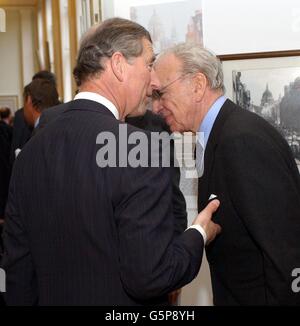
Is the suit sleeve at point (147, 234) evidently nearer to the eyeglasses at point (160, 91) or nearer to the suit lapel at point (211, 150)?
the suit lapel at point (211, 150)

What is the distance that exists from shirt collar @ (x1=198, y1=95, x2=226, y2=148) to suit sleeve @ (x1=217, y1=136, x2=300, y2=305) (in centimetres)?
31

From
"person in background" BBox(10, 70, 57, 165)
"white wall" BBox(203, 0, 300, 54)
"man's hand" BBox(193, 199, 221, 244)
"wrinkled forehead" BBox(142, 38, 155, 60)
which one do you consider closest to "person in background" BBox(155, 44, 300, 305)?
"man's hand" BBox(193, 199, 221, 244)

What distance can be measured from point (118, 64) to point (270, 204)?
A: 74cm

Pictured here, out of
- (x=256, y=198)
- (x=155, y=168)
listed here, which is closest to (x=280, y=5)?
(x=256, y=198)

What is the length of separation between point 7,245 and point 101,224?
1.61ft

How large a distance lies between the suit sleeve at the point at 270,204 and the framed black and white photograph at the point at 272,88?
1400mm

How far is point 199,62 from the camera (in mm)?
2537

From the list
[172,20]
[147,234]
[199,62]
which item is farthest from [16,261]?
[172,20]

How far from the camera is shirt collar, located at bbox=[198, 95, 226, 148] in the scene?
247 cm

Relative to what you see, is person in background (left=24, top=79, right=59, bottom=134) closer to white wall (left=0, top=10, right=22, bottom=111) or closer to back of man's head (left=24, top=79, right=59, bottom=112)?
back of man's head (left=24, top=79, right=59, bottom=112)

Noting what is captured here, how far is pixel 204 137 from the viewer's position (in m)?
2.51

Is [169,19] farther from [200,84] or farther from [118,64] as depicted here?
[118,64]

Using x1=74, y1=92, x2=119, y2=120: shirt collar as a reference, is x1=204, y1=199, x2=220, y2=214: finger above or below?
below

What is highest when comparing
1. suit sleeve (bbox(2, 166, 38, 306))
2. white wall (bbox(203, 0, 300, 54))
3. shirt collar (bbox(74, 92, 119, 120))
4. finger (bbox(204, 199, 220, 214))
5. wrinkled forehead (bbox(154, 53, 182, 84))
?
white wall (bbox(203, 0, 300, 54))
